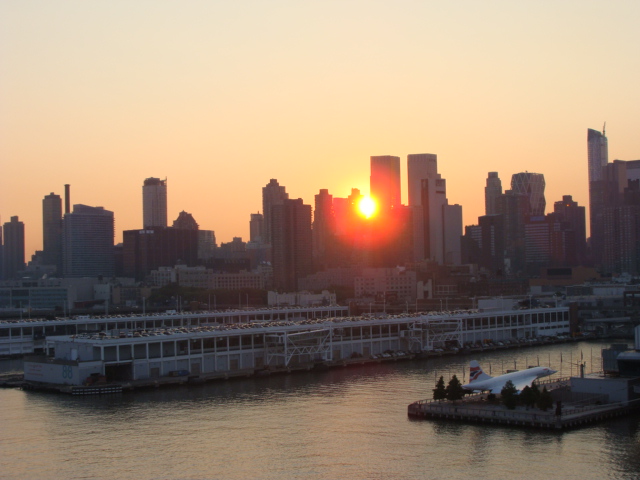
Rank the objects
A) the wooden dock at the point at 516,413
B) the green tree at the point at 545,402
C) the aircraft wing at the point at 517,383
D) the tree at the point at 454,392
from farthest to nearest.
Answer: the aircraft wing at the point at 517,383 < the tree at the point at 454,392 < the green tree at the point at 545,402 < the wooden dock at the point at 516,413

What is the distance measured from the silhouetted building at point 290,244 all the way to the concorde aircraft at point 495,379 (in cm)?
14379

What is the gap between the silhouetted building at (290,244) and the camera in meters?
193

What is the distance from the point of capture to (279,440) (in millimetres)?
36562

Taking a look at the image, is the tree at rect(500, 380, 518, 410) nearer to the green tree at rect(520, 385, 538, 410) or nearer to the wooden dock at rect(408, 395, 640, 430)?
the wooden dock at rect(408, 395, 640, 430)

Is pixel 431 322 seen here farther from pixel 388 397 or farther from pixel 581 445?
pixel 581 445

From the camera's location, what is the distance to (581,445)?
115 feet

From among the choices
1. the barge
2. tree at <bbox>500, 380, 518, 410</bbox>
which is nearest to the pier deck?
tree at <bbox>500, 380, 518, 410</bbox>

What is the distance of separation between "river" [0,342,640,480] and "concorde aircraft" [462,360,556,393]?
3056 mm

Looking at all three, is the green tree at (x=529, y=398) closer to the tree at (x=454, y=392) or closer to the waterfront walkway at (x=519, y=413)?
the waterfront walkway at (x=519, y=413)

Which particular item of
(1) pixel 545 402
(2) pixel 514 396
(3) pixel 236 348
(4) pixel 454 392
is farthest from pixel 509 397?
(3) pixel 236 348

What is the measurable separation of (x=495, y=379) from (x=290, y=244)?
151720 millimetres

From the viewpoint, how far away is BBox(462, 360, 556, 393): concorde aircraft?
44031mm

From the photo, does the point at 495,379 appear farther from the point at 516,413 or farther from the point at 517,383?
the point at 516,413

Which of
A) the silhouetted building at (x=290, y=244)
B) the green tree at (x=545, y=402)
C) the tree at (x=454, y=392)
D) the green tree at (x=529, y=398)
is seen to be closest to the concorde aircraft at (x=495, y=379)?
the tree at (x=454, y=392)
